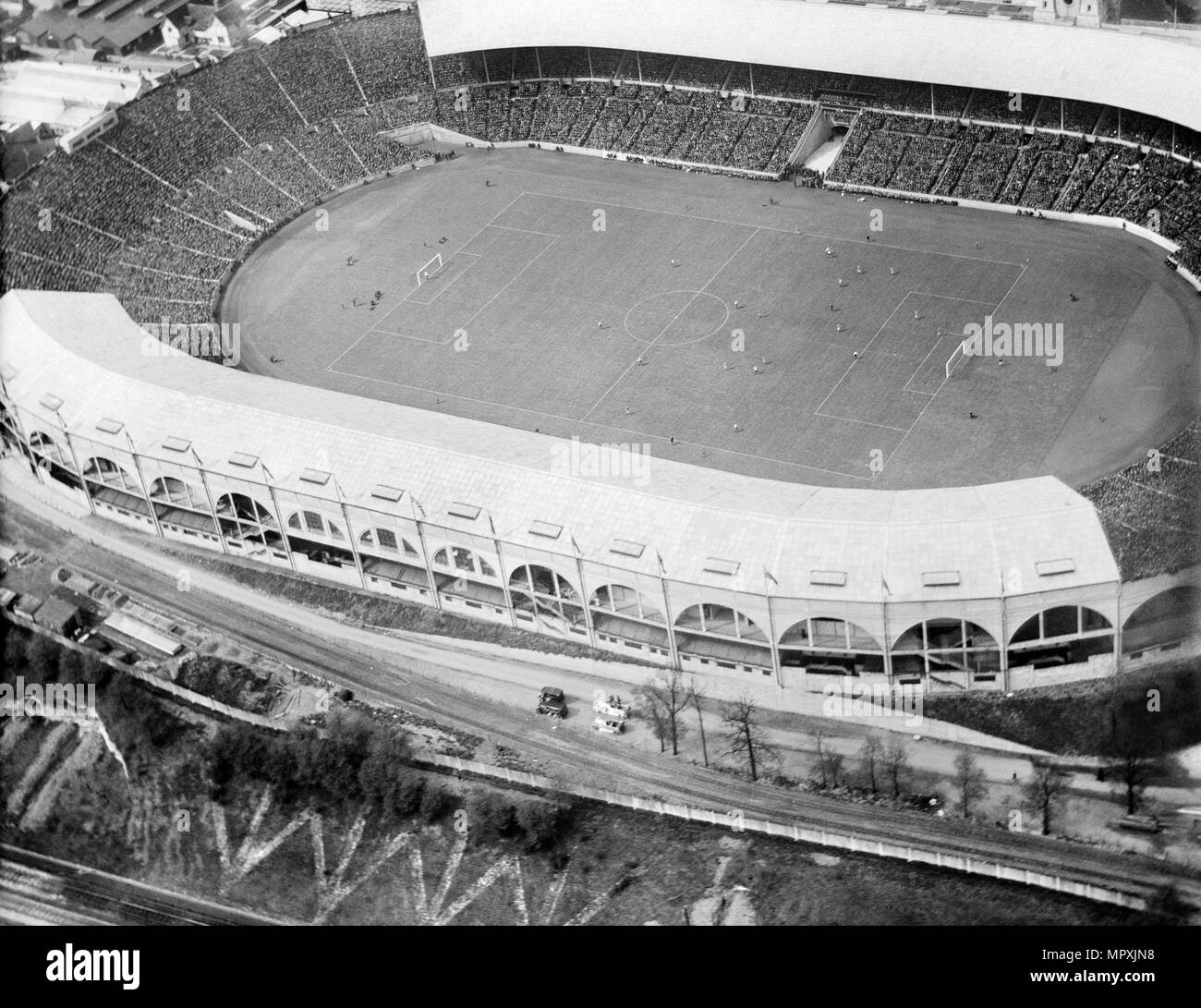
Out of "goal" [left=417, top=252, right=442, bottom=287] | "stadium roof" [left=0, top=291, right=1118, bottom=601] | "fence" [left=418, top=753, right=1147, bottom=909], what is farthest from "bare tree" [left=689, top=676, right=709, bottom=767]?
"goal" [left=417, top=252, right=442, bottom=287]

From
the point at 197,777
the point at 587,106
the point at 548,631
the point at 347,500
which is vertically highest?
the point at 587,106

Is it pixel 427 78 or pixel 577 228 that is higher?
pixel 427 78

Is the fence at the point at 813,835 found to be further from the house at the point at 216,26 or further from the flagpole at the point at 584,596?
the house at the point at 216,26

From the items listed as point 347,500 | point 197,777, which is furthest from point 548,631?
point 197,777

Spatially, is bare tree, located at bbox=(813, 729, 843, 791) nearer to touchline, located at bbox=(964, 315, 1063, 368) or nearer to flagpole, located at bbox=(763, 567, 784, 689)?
flagpole, located at bbox=(763, 567, 784, 689)
